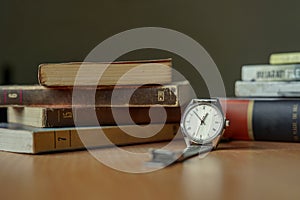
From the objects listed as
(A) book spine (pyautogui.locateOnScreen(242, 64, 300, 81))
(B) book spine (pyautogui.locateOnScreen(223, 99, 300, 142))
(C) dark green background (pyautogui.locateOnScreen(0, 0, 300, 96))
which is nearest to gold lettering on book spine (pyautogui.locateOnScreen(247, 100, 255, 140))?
(B) book spine (pyautogui.locateOnScreen(223, 99, 300, 142))

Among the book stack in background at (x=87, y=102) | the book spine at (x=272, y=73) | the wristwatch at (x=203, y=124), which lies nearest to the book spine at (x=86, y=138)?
the book stack in background at (x=87, y=102)

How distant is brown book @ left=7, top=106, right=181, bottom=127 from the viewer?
81cm

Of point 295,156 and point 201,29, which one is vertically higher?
point 201,29

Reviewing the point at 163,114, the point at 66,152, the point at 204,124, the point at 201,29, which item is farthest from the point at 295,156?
the point at 201,29

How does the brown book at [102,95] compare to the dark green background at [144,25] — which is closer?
the brown book at [102,95]

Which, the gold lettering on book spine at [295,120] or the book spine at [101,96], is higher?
the book spine at [101,96]

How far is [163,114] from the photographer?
2.94ft

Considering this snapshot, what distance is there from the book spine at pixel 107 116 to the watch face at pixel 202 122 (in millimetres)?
84

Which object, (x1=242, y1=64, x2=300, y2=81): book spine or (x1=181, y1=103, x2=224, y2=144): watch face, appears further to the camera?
(x1=242, y1=64, x2=300, y2=81): book spine

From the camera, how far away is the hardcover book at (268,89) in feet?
3.01

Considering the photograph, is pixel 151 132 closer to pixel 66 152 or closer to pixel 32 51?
pixel 66 152

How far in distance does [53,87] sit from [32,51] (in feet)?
1.59

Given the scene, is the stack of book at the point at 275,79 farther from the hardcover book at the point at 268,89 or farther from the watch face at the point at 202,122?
the watch face at the point at 202,122

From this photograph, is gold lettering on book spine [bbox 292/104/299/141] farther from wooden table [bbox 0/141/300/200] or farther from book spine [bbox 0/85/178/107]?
book spine [bbox 0/85/178/107]
